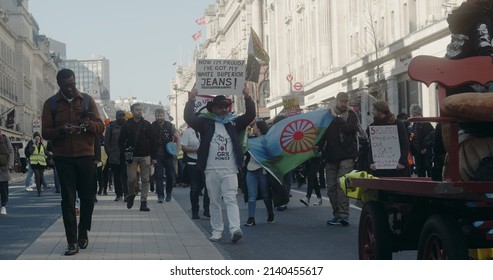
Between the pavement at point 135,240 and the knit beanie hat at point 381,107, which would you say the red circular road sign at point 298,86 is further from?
the knit beanie hat at point 381,107

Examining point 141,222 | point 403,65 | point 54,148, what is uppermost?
point 403,65

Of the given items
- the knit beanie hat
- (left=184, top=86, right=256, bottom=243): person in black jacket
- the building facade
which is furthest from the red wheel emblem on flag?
the building facade

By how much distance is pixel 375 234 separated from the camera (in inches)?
261

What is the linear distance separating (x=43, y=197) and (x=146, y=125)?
22.0 ft

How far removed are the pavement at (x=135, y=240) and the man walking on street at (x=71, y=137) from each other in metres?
0.39

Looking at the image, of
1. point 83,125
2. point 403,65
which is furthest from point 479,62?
point 403,65

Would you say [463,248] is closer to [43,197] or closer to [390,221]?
[390,221]

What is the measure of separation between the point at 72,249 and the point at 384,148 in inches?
149

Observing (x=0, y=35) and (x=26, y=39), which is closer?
(x=0, y=35)

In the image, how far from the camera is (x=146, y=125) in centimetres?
1631

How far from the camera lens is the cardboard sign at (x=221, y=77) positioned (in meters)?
13.1

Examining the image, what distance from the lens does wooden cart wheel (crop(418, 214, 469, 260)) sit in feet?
16.5

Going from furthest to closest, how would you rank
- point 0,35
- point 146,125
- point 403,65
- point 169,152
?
point 0,35
point 403,65
point 169,152
point 146,125
